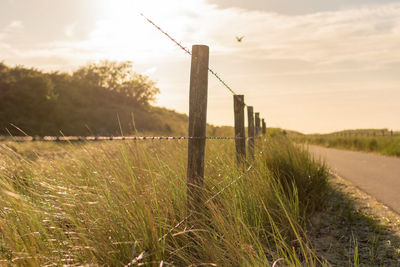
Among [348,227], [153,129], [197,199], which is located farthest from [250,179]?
[153,129]

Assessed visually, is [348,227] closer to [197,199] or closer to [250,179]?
[250,179]

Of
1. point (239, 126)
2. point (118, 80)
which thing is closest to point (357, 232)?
point (239, 126)

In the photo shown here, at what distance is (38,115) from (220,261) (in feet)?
81.5

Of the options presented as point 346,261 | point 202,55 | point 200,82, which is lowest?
point 346,261

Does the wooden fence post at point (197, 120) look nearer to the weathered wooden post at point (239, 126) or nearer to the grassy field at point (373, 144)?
the weathered wooden post at point (239, 126)

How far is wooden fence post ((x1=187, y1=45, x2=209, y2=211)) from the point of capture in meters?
2.83

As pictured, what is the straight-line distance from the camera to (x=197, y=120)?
286cm

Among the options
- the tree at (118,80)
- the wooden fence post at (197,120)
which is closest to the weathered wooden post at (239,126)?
the wooden fence post at (197,120)

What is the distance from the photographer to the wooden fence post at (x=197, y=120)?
2.83m

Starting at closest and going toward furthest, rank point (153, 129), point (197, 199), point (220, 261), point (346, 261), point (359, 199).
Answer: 1. point (220, 261)
2. point (197, 199)
3. point (346, 261)
4. point (359, 199)
5. point (153, 129)

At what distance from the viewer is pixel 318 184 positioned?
534 centimetres

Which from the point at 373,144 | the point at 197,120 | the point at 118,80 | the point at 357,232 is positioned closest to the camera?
the point at 197,120

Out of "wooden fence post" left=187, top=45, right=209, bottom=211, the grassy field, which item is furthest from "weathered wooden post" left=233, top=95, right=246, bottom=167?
the grassy field

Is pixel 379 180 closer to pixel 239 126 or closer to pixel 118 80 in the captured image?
pixel 239 126
